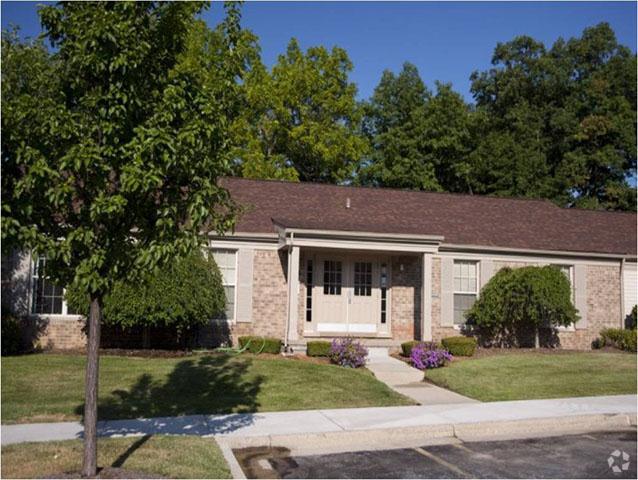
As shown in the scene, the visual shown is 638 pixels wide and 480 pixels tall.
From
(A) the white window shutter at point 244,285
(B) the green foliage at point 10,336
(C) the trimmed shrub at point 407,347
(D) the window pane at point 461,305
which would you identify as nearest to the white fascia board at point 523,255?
(D) the window pane at point 461,305

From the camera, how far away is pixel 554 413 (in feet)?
38.0

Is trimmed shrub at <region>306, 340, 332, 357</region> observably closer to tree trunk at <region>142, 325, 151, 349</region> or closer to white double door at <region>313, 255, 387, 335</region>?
white double door at <region>313, 255, 387, 335</region>

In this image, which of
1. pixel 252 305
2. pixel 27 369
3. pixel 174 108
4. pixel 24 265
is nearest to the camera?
pixel 174 108

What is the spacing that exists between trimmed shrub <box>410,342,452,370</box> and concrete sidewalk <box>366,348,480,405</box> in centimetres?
21

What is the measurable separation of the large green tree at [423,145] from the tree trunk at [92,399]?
3243 cm

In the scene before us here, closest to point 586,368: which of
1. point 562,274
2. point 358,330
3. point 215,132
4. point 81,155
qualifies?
point 562,274

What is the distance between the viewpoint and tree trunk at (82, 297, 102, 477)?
706 cm

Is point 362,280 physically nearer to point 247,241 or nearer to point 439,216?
point 247,241

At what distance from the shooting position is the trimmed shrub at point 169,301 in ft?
53.2

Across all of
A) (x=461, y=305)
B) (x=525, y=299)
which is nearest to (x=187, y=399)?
(x=461, y=305)

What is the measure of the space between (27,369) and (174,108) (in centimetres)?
920

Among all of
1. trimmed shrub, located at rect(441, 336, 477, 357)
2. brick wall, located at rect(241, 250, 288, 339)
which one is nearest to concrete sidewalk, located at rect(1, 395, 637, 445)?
trimmed shrub, located at rect(441, 336, 477, 357)

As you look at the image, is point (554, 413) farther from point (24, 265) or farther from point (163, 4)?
point (24, 265)

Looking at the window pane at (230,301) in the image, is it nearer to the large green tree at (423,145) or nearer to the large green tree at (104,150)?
the large green tree at (104,150)
